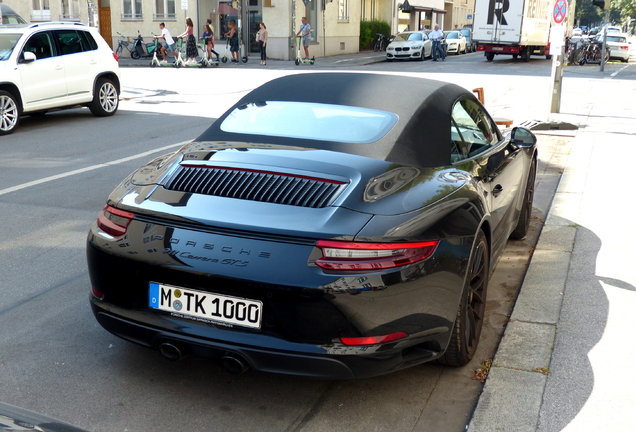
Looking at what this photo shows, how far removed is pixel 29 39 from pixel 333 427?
1155 cm

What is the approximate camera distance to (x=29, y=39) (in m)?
12.8

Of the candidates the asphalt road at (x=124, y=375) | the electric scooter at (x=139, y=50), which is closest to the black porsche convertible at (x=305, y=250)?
the asphalt road at (x=124, y=375)

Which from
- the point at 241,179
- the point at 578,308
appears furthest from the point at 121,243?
the point at 578,308

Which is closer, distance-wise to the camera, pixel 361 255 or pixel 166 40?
pixel 361 255

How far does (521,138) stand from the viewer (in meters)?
5.14

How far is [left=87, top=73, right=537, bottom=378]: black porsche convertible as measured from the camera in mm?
3053

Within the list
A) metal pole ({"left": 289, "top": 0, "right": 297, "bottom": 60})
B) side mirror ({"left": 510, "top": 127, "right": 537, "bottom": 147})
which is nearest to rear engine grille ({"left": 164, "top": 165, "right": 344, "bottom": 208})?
side mirror ({"left": 510, "top": 127, "right": 537, "bottom": 147})

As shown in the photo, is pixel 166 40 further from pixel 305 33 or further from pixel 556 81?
pixel 556 81

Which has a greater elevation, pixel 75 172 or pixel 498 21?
pixel 498 21

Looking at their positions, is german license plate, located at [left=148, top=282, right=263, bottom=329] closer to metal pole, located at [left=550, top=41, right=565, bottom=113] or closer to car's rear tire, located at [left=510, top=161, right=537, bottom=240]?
car's rear tire, located at [left=510, top=161, right=537, bottom=240]

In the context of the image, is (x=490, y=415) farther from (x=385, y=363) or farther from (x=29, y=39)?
(x=29, y=39)

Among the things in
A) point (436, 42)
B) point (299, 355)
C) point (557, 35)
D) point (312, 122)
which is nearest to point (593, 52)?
point (436, 42)

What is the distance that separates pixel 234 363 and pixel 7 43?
11.3 metres

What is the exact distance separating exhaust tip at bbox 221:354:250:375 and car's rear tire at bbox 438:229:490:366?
1.12m
